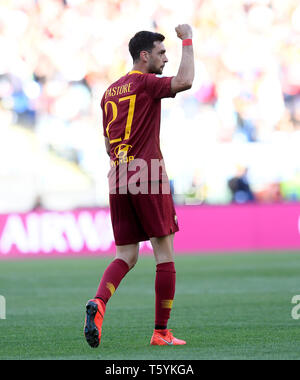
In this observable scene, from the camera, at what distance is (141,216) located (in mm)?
5832

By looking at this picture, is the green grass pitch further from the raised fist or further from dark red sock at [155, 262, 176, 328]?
the raised fist

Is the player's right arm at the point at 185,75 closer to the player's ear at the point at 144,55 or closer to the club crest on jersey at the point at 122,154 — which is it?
the player's ear at the point at 144,55

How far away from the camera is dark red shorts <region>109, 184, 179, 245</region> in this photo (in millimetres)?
5801

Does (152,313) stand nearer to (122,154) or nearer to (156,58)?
(122,154)

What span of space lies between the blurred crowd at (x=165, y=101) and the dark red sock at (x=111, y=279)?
624 inches

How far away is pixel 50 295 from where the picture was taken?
973 centimetres

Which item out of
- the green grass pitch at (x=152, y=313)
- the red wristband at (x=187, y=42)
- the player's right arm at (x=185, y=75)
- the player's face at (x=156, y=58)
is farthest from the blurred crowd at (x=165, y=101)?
the player's right arm at (x=185, y=75)

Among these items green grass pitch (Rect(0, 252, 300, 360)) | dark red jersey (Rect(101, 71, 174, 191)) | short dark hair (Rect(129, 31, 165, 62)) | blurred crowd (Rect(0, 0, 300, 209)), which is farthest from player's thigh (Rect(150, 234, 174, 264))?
blurred crowd (Rect(0, 0, 300, 209))

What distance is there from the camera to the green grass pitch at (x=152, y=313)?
5461 millimetres

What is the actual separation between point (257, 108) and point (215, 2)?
3269 millimetres

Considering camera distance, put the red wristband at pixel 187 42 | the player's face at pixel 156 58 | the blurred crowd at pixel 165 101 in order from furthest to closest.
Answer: the blurred crowd at pixel 165 101
the player's face at pixel 156 58
the red wristband at pixel 187 42

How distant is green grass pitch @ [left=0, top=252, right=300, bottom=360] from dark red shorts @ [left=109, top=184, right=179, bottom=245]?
72 cm

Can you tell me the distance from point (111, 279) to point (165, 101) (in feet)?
58.3

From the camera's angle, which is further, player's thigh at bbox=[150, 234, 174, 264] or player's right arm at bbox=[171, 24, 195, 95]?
player's thigh at bbox=[150, 234, 174, 264]
